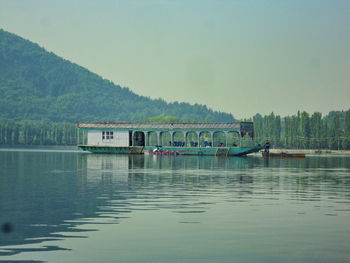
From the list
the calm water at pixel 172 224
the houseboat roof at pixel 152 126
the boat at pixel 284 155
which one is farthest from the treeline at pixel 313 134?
the calm water at pixel 172 224

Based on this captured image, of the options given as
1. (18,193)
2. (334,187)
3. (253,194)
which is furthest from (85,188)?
(334,187)

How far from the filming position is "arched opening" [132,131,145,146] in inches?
4575

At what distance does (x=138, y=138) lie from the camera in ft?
384

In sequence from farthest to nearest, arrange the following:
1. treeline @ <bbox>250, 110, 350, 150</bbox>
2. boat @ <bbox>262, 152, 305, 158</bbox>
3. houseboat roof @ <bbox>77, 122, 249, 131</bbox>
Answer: treeline @ <bbox>250, 110, 350, 150</bbox> < houseboat roof @ <bbox>77, 122, 249, 131</bbox> < boat @ <bbox>262, 152, 305, 158</bbox>

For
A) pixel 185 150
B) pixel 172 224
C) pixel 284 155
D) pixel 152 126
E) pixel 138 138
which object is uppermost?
pixel 152 126

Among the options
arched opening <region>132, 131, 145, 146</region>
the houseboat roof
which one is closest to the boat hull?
arched opening <region>132, 131, 145, 146</region>

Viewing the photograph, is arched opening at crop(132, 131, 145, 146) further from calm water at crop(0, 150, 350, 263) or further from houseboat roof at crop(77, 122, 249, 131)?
calm water at crop(0, 150, 350, 263)

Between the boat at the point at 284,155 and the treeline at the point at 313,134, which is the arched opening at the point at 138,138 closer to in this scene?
the boat at the point at 284,155

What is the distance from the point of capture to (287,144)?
175m

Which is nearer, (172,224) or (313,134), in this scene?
(172,224)

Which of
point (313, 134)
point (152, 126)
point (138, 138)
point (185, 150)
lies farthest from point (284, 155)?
point (313, 134)

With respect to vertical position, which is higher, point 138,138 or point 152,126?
point 152,126

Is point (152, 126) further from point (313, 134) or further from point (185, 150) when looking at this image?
point (313, 134)

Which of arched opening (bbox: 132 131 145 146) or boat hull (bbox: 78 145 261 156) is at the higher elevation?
arched opening (bbox: 132 131 145 146)
